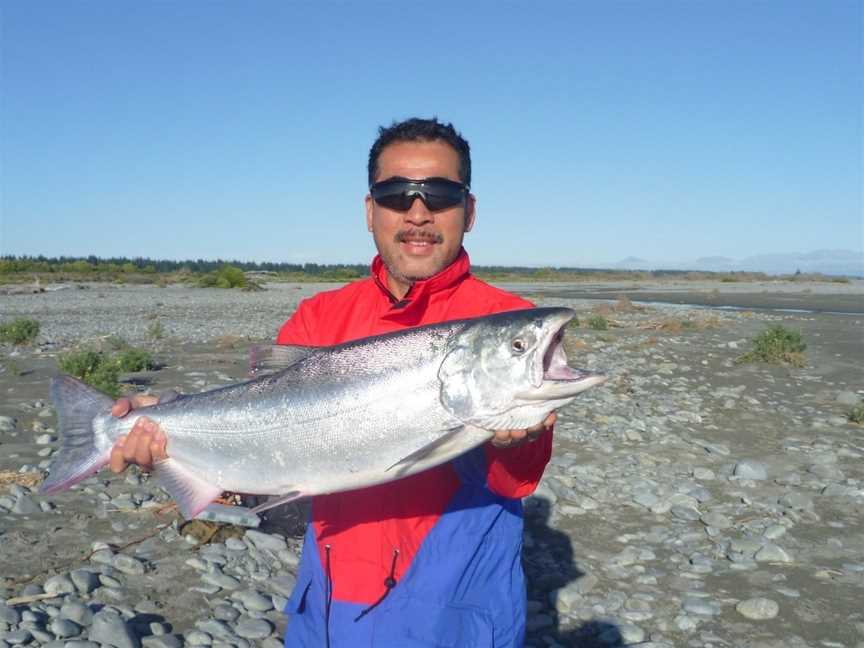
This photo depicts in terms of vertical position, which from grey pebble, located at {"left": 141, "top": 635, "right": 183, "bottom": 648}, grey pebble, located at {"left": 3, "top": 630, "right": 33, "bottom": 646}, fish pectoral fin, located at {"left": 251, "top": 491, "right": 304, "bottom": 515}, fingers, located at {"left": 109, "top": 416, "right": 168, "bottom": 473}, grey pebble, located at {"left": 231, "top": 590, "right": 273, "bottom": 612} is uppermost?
fingers, located at {"left": 109, "top": 416, "right": 168, "bottom": 473}

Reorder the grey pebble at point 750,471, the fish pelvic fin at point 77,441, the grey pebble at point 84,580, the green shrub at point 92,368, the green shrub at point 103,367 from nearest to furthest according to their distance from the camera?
the fish pelvic fin at point 77,441
the grey pebble at point 84,580
the grey pebble at point 750,471
the green shrub at point 103,367
the green shrub at point 92,368

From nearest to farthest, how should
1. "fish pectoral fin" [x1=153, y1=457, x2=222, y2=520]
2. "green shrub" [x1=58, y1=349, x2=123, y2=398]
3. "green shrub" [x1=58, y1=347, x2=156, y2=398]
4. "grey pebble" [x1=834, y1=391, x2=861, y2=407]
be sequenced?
"fish pectoral fin" [x1=153, y1=457, x2=222, y2=520] → "green shrub" [x1=58, y1=347, x2=156, y2=398] → "green shrub" [x1=58, y1=349, x2=123, y2=398] → "grey pebble" [x1=834, y1=391, x2=861, y2=407]

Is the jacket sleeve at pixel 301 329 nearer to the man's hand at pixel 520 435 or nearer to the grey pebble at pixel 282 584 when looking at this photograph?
the man's hand at pixel 520 435

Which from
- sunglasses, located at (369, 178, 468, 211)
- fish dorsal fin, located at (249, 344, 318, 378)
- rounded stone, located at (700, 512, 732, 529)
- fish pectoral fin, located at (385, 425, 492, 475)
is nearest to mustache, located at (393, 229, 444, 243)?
sunglasses, located at (369, 178, 468, 211)

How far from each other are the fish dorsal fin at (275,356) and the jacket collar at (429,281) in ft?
1.88

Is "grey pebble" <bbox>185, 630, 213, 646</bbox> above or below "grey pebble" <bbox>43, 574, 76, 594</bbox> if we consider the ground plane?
below

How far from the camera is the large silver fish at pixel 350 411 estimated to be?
3234 millimetres

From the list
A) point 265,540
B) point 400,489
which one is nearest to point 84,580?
point 265,540

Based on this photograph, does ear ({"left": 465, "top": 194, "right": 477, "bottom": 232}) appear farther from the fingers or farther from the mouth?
the fingers

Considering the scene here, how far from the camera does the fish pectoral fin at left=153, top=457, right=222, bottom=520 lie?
3.91 meters

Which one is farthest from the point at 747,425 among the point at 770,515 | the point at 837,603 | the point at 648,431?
the point at 837,603

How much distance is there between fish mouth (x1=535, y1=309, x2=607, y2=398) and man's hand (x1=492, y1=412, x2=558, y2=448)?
0.42ft

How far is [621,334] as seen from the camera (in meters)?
21.8

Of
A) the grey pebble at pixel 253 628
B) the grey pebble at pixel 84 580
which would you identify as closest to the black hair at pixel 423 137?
the grey pebble at pixel 253 628
